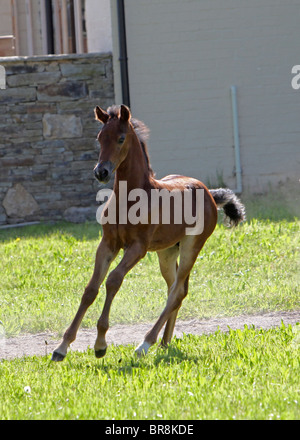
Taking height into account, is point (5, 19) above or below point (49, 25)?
above

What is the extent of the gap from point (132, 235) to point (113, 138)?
75cm

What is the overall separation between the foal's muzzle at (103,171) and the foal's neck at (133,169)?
41 cm

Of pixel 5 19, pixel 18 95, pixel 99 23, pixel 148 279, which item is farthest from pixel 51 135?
pixel 148 279

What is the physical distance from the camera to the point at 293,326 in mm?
6996

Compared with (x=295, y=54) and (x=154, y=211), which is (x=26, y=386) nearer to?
(x=154, y=211)

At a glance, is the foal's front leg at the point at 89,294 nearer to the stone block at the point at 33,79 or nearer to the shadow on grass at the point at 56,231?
the shadow on grass at the point at 56,231

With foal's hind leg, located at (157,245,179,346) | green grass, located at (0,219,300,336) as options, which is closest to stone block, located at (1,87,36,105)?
green grass, located at (0,219,300,336)

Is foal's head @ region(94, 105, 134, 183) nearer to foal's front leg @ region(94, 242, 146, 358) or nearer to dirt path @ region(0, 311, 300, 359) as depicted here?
foal's front leg @ region(94, 242, 146, 358)

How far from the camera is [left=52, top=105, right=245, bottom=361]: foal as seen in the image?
5.63 meters

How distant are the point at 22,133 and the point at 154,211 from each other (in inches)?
328

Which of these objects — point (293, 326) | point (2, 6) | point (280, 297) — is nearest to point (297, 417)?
point (293, 326)

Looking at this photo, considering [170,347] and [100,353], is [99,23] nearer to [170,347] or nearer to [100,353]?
[170,347]

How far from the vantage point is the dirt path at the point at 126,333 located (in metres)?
6.77

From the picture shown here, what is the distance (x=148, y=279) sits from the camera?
364 inches
